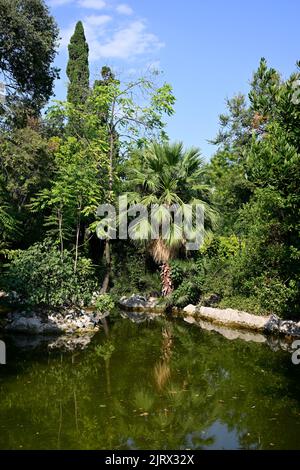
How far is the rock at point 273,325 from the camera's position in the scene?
39.9 feet

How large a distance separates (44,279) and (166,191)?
5.12 metres

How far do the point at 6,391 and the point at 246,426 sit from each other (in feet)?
12.8

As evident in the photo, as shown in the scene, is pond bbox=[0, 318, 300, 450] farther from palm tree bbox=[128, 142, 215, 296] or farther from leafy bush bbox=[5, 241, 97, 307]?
palm tree bbox=[128, 142, 215, 296]

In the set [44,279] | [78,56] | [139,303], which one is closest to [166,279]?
[139,303]

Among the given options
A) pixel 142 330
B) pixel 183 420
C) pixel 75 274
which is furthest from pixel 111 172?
pixel 183 420

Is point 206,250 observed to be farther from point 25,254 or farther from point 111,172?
point 25,254

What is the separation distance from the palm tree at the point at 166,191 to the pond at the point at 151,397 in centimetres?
460

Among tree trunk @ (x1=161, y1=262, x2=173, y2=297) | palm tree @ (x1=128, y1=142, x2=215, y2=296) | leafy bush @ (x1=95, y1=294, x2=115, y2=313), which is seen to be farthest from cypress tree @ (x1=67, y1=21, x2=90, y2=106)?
leafy bush @ (x1=95, y1=294, x2=115, y2=313)

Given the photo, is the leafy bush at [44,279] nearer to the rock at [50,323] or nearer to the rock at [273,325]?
the rock at [50,323]

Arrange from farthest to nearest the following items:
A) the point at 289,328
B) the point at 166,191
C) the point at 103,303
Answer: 1. the point at 166,191
2. the point at 103,303
3. the point at 289,328

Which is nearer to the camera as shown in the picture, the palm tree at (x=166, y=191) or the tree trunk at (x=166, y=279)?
the palm tree at (x=166, y=191)

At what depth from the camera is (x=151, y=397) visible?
7418mm

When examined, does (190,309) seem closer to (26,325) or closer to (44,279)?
(44,279)

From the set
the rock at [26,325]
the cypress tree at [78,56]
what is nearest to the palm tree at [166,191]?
the rock at [26,325]
